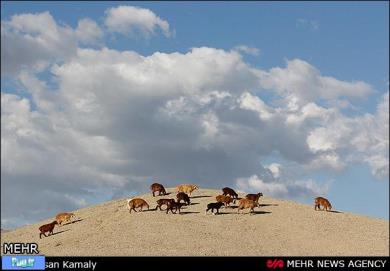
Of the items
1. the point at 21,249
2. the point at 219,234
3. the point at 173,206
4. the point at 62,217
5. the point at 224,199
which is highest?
the point at 224,199

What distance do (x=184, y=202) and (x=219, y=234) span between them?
930 centimetres

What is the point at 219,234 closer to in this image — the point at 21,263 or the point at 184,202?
the point at 184,202

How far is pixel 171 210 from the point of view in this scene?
46.7 metres

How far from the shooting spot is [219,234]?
41562 mm

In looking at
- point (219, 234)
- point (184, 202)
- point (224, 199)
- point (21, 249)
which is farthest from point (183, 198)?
point (21, 249)

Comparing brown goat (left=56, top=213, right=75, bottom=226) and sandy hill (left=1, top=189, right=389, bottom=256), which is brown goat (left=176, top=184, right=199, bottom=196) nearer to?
sandy hill (left=1, top=189, right=389, bottom=256)

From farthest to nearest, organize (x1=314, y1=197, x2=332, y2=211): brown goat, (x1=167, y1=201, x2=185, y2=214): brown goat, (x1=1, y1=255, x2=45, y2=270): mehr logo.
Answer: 1. (x1=314, y1=197, x2=332, y2=211): brown goat
2. (x1=167, y1=201, x2=185, y2=214): brown goat
3. (x1=1, y1=255, x2=45, y2=270): mehr logo

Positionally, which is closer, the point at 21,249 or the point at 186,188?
the point at 21,249

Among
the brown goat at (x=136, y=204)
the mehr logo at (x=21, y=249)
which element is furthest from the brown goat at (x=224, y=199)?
the mehr logo at (x=21, y=249)

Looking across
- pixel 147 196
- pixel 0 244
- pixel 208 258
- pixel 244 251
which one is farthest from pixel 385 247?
pixel 0 244

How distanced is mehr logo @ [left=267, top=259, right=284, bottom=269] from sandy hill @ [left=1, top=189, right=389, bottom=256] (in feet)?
18.9

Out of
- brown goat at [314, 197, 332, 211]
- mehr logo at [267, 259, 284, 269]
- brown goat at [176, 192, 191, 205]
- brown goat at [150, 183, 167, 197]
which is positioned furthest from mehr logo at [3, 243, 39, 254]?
brown goat at [314, 197, 332, 211]

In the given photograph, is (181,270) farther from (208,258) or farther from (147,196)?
(147,196)

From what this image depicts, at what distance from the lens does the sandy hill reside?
1543 inches
